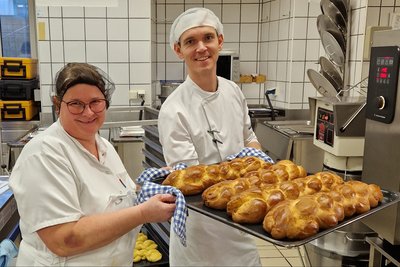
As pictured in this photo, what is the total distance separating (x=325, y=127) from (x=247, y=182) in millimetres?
1032

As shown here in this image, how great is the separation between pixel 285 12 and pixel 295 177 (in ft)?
8.15

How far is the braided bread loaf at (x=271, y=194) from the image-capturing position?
3.42 ft

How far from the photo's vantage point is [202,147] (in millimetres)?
1473

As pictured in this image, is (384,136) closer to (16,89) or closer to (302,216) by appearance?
(302,216)

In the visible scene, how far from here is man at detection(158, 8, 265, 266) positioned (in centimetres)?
140

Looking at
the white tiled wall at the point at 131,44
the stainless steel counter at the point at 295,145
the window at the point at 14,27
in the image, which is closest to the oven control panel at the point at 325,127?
the stainless steel counter at the point at 295,145

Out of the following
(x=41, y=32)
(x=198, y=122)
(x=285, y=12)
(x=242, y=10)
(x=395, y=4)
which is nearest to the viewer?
(x=198, y=122)

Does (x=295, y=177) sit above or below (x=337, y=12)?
below

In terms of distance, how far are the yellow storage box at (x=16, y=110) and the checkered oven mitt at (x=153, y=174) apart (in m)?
2.43

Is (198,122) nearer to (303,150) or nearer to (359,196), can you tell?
(359,196)

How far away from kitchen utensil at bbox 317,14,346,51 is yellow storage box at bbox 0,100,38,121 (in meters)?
2.45

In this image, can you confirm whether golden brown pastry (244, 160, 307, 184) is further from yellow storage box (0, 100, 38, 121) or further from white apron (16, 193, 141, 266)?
yellow storage box (0, 100, 38, 121)

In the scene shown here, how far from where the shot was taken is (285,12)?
344 centimetres

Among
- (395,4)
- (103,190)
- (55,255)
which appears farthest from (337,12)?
(55,255)
